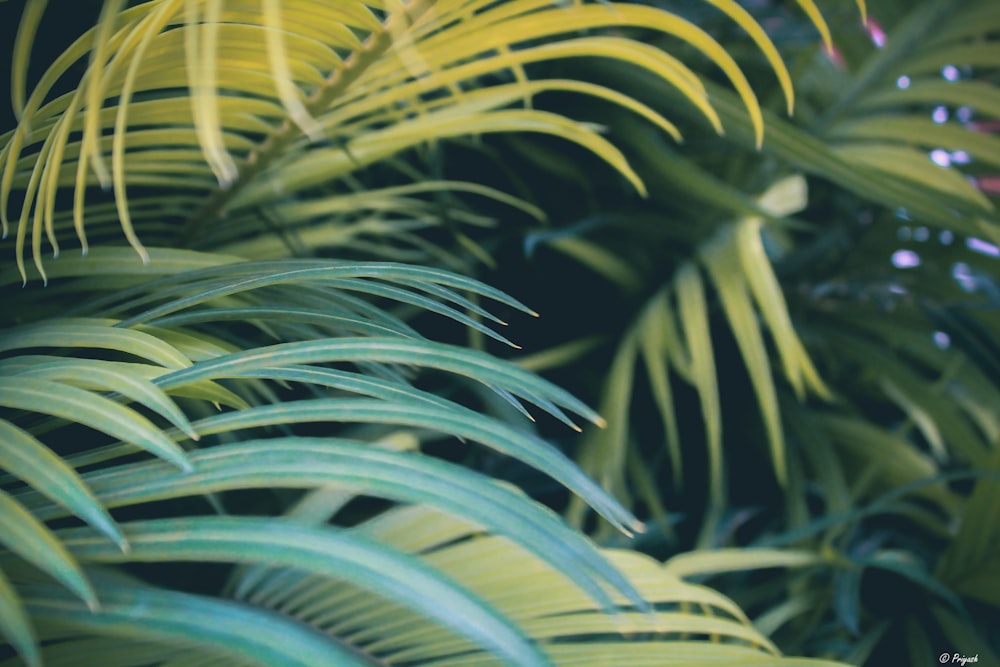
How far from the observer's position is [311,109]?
353 millimetres

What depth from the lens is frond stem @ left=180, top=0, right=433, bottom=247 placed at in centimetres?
30

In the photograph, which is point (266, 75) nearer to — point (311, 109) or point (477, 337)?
point (311, 109)

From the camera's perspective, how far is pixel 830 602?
60 centimetres

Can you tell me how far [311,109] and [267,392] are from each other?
146mm

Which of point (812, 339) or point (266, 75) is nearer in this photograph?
point (266, 75)

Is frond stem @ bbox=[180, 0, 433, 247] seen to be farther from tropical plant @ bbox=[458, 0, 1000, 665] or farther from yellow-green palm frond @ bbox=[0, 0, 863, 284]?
tropical plant @ bbox=[458, 0, 1000, 665]

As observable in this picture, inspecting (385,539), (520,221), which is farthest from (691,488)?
(385,539)

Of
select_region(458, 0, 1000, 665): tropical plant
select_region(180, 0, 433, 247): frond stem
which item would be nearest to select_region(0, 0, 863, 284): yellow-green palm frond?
select_region(180, 0, 433, 247): frond stem

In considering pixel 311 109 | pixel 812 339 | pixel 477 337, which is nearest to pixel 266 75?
pixel 311 109

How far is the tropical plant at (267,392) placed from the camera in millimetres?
188

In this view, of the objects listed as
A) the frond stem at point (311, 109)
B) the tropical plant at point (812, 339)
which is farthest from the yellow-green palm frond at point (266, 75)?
the tropical plant at point (812, 339)

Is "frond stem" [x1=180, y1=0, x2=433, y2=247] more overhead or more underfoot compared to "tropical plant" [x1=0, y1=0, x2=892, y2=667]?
more overhead

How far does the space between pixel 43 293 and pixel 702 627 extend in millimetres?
372

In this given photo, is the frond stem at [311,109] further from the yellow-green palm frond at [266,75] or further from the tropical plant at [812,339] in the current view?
the tropical plant at [812,339]
